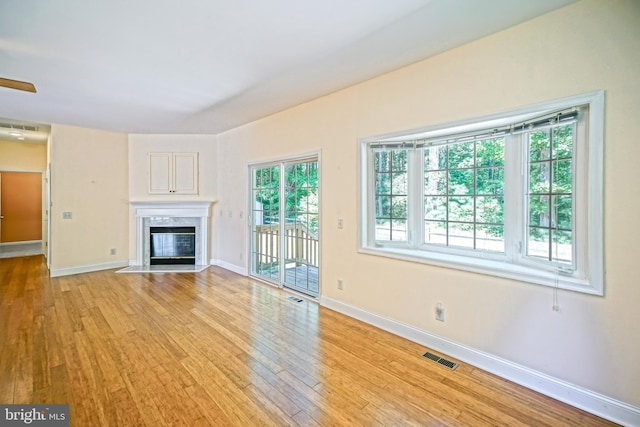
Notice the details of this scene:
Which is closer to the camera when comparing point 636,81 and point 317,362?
point 636,81

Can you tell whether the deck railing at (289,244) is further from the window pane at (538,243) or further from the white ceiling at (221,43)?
the window pane at (538,243)

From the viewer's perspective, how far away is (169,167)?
5844 mm

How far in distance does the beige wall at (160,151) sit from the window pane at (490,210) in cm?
488

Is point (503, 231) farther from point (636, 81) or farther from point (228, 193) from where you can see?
point (228, 193)

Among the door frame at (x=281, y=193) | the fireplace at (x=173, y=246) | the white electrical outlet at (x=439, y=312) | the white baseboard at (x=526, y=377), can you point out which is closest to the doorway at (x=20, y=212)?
the fireplace at (x=173, y=246)

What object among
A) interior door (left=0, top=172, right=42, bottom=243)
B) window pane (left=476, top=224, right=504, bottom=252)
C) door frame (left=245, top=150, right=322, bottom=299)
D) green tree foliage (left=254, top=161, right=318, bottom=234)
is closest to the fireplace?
door frame (left=245, top=150, right=322, bottom=299)

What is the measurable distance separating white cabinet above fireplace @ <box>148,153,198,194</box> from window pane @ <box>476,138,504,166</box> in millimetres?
5081

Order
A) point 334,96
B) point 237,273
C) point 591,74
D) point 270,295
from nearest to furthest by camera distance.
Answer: point 591,74
point 334,96
point 270,295
point 237,273

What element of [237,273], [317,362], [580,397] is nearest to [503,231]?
[580,397]

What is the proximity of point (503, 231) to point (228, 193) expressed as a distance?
462 cm

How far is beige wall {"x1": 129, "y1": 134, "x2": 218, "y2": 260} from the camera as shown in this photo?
5.83 meters

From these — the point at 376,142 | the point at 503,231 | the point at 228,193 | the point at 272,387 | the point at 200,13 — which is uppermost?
the point at 200,13

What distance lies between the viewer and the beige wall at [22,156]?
650 cm

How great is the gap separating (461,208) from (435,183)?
14.1 inches
